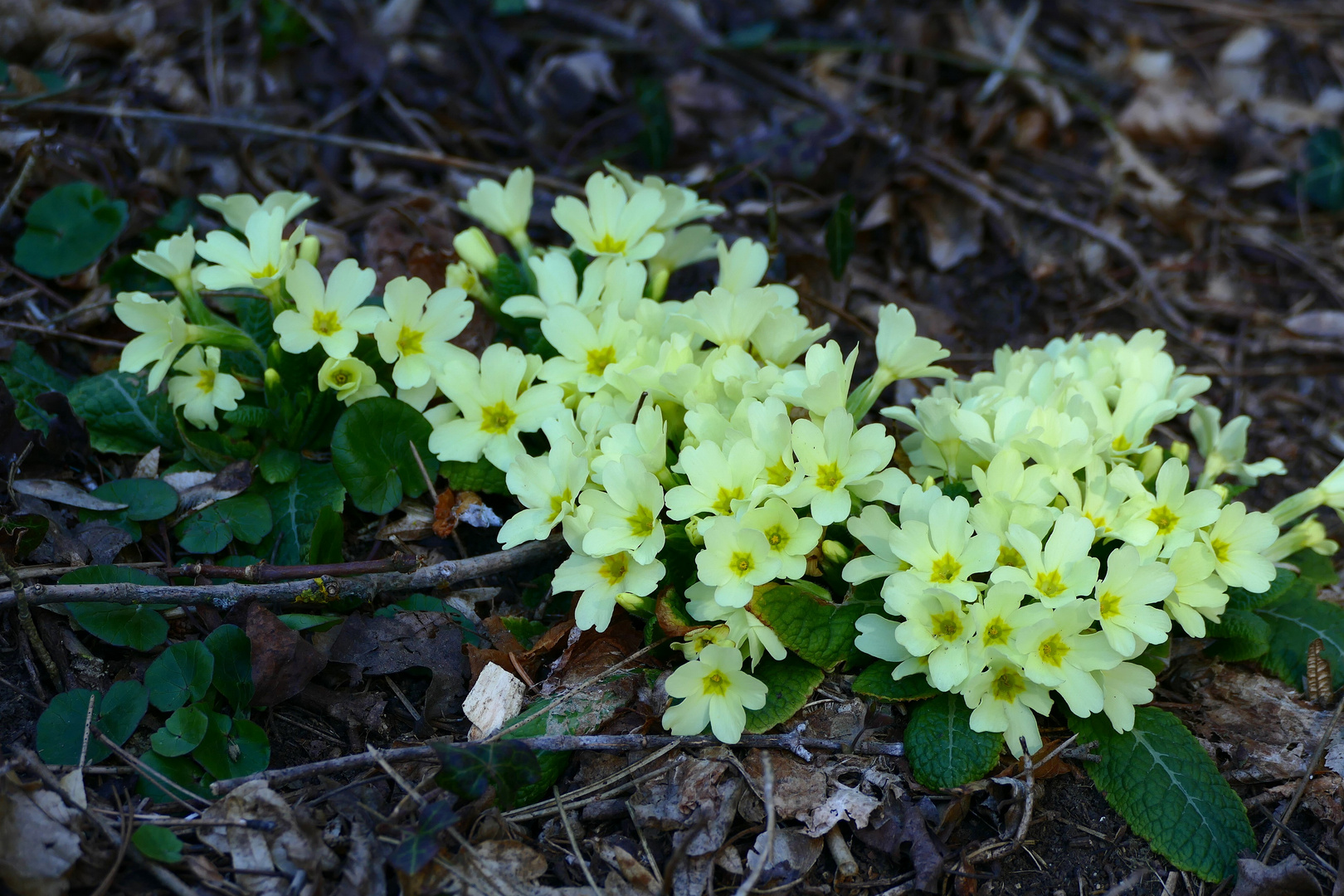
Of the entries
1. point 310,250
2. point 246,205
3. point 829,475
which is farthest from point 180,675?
point 829,475

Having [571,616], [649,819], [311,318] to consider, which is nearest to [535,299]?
[311,318]

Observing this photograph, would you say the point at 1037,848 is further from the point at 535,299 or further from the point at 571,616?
the point at 535,299

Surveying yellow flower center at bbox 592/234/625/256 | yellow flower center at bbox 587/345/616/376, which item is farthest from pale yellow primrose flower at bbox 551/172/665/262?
yellow flower center at bbox 587/345/616/376

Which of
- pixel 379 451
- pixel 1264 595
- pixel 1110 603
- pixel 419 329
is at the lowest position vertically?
pixel 1264 595

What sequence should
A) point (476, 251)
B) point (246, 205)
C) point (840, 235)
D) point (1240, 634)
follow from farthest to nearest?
point (840, 235) < point (476, 251) < point (246, 205) < point (1240, 634)

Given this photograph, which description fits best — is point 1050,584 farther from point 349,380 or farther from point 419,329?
point 349,380

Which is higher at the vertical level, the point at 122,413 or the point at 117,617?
the point at 122,413
